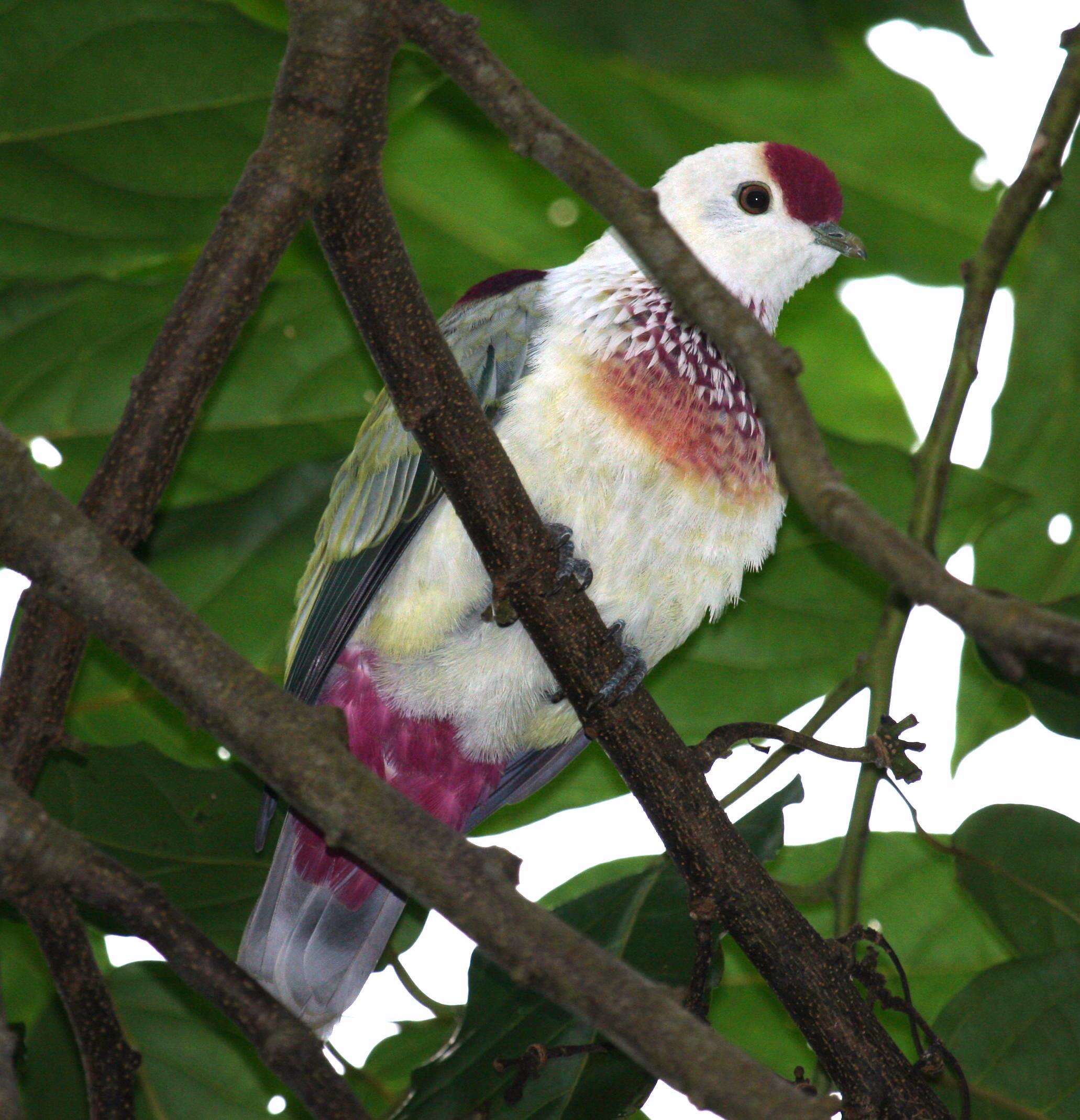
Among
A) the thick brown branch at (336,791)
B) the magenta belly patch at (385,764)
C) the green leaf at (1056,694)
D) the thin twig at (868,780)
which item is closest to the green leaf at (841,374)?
the thin twig at (868,780)

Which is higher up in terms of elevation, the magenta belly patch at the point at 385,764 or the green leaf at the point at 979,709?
the magenta belly patch at the point at 385,764

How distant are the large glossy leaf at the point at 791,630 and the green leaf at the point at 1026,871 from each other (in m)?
0.39

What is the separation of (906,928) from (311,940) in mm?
988

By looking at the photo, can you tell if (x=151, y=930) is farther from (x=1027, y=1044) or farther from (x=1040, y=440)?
(x=1040, y=440)

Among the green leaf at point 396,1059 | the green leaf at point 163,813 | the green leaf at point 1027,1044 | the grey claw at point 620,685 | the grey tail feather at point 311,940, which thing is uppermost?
the green leaf at point 163,813

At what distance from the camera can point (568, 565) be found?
181 centimetres

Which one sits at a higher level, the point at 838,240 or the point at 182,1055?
the point at 838,240

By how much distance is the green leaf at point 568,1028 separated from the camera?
5.80 ft

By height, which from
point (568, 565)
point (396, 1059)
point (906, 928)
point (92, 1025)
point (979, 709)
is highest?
point (568, 565)

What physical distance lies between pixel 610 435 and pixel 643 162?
0.77 meters

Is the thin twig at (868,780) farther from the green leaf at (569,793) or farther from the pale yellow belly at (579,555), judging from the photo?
the green leaf at (569,793)

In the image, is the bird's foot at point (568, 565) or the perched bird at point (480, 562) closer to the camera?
the bird's foot at point (568, 565)

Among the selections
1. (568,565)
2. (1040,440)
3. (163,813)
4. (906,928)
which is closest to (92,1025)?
(163,813)

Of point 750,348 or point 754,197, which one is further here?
point 754,197
